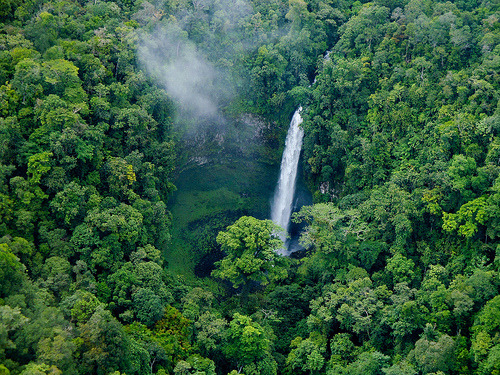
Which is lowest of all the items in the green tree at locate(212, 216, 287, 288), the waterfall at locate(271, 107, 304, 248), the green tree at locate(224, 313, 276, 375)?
the green tree at locate(224, 313, 276, 375)

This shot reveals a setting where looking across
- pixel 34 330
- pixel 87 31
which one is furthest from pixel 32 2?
pixel 34 330

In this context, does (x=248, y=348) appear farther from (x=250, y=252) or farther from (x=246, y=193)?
(x=246, y=193)

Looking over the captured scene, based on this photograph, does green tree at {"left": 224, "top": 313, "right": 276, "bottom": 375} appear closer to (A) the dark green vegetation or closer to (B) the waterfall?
(A) the dark green vegetation

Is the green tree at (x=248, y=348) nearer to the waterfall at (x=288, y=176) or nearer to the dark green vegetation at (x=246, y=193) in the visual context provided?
the dark green vegetation at (x=246, y=193)

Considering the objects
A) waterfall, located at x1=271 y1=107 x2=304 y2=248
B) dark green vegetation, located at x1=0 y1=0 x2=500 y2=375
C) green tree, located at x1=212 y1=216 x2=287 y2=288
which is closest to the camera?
dark green vegetation, located at x1=0 y1=0 x2=500 y2=375

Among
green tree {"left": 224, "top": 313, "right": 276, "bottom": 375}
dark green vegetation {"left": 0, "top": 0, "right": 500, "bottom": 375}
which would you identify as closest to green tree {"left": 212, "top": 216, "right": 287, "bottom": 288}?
dark green vegetation {"left": 0, "top": 0, "right": 500, "bottom": 375}

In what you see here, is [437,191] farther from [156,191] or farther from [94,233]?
[94,233]
